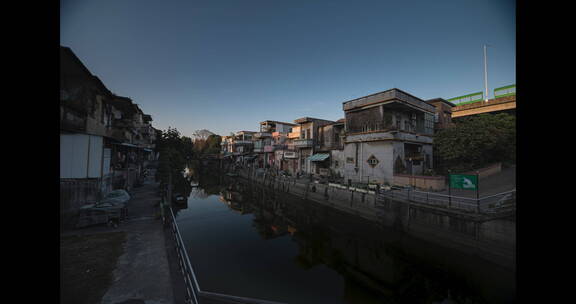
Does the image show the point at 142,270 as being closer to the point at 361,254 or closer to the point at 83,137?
the point at 361,254

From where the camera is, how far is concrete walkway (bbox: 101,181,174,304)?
640cm

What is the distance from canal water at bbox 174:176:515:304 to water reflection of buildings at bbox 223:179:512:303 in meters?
0.04

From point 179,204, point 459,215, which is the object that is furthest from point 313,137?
point 459,215

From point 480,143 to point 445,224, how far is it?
1134 centimetres

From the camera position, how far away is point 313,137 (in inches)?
1324

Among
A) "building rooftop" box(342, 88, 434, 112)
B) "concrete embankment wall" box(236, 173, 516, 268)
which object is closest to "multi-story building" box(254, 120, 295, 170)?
"building rooftop" box(342, 88, 434, 112)

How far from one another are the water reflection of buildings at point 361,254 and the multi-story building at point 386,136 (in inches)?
265

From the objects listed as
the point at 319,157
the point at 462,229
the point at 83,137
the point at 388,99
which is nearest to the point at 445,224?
the point at 462,229

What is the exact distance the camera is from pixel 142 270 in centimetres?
769

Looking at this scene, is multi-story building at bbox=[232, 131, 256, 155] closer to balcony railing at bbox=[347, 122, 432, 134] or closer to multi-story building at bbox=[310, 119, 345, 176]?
multi-story building at bbox=[310, 119, 345, 176]

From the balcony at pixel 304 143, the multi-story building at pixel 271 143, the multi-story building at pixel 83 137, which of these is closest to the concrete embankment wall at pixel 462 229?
the balcony at pixel 304 143
